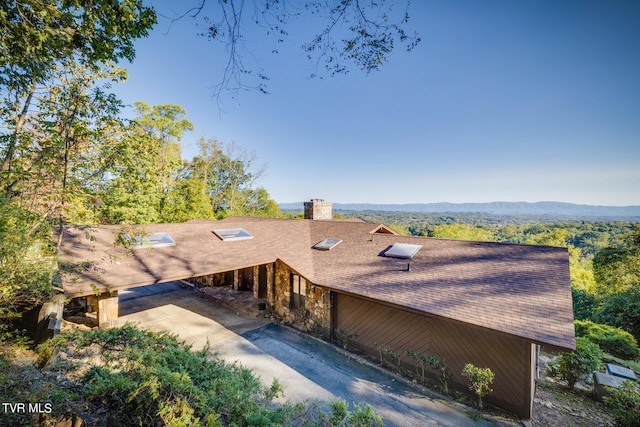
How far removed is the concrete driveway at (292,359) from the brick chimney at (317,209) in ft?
28.5

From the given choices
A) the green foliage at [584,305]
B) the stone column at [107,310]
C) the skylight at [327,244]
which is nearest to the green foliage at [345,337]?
the skylight at [327,244]

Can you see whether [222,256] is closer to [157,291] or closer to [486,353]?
[157,291]

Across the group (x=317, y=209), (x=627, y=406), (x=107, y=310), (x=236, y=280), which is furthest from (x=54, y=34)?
(x=317, y=209)

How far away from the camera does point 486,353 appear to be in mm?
6406

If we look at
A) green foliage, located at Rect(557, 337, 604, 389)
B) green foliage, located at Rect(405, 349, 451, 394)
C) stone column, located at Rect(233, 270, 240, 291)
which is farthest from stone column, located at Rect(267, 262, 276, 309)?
green foliage, located at Rect(557, 337, 604, 389)

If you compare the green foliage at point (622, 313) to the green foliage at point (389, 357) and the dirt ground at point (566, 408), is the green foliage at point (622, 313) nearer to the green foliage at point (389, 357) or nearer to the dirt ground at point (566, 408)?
the dirt ground at point (566, 408)

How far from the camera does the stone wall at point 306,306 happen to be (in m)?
9.44

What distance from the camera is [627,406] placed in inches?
197

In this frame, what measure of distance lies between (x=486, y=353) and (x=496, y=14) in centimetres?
1010

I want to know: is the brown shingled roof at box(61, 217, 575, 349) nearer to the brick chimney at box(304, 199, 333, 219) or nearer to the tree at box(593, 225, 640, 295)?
the brick chimney at box(304, 199, 333, 219)

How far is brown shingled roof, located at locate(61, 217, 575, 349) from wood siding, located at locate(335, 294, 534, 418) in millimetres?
678

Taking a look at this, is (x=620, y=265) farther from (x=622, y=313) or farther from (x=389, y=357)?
(x=389, y=357)

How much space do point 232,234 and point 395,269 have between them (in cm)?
783

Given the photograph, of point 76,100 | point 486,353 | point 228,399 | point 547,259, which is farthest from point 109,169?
point 547,259
